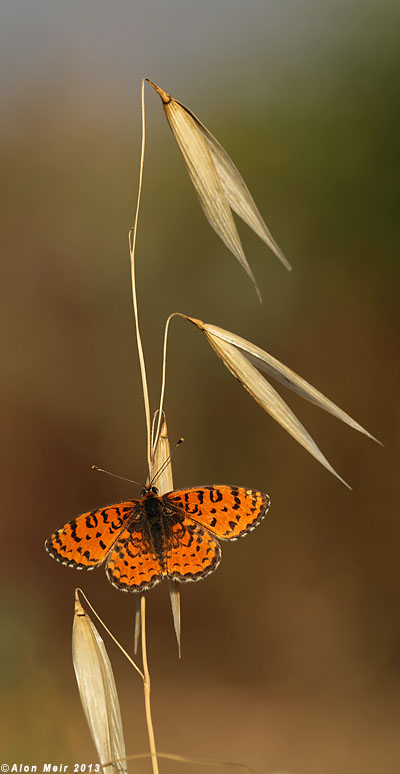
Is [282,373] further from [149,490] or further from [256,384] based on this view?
[149,490]

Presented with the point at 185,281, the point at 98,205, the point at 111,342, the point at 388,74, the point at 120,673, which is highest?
the point at 388,74

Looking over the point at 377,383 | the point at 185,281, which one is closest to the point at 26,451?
the point at 185,281

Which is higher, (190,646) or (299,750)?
(190,646)

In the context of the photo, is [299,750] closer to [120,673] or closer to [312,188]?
[120,673]

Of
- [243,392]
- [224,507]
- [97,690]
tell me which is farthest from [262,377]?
[243,392]

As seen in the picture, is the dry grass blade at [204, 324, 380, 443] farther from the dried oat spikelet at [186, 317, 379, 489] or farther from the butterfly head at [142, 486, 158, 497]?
the butterfly head at [142, 486, 158, 497]

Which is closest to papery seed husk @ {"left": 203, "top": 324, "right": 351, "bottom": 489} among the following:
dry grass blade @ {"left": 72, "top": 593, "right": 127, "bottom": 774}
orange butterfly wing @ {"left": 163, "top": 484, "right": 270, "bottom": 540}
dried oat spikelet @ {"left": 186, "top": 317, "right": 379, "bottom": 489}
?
dried oat spikelet @ {"left": 186, "top": 317, "right": 379, "bottom": 489}
